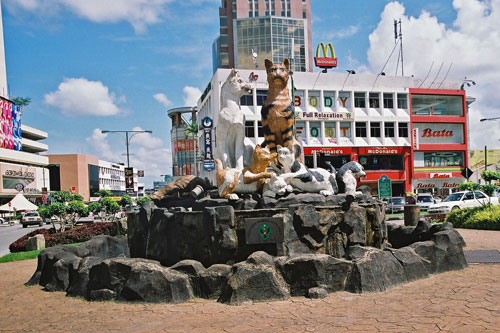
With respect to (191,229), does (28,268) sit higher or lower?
lower

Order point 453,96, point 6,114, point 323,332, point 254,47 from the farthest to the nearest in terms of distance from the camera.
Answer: point 254,47 → point 6,114 → point 453,96 → point 323,332

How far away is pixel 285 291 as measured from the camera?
6863 mm

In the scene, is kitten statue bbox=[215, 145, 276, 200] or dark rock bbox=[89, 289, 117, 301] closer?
dark rock bbox=[89, 289, 117, 301]

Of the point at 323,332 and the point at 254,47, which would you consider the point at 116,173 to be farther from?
the point at 323,332

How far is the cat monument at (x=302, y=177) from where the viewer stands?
947 centimetres

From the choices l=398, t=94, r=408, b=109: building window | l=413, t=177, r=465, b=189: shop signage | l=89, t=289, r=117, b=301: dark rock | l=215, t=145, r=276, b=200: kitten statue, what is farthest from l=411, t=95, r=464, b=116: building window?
l=89, t=289, r=117, b=301: dark rock

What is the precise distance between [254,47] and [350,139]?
2535 centimetres

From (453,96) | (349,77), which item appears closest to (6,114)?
(349,77)

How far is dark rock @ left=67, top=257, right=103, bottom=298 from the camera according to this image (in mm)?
7636

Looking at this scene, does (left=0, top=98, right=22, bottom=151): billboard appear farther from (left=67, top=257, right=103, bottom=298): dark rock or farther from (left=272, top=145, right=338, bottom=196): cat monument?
(left=272, top=145, right=338, bottom=196): cat monument

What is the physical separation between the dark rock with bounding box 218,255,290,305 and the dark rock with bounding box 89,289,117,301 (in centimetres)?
183

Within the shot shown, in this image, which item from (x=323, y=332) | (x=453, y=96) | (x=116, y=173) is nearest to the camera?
→ (x=323, y=332)

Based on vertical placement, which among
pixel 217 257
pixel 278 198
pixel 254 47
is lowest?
pixel 217 257

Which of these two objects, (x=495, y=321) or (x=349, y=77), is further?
(x=349, y=77)
